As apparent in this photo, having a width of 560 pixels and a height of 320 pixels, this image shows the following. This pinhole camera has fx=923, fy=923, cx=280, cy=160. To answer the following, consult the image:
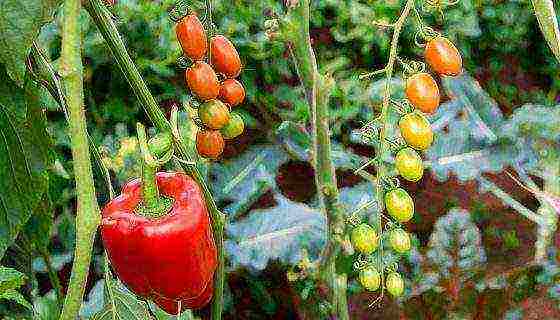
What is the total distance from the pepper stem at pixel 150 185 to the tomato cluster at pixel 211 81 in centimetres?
11

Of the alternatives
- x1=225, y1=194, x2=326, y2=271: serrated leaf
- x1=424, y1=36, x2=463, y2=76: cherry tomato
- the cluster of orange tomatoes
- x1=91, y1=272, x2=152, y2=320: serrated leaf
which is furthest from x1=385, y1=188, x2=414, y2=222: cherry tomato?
x1=225, y1=194, x2=326, y2=271: serrated leaf

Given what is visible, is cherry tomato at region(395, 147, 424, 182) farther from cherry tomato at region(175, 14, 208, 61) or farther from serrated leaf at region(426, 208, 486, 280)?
serrated leaf at region(426, 208, 486, 280)

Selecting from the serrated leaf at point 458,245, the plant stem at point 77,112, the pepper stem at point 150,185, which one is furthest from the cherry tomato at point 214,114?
the serrated leaf at point 458,245

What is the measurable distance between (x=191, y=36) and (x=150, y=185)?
130 millimetres

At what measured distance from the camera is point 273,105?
183 centimetres

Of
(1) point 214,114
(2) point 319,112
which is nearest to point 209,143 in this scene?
(1) point 214,114

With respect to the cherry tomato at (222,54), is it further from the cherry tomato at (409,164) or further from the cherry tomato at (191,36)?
the cherry tomato at (409,164)

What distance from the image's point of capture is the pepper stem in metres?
0.53

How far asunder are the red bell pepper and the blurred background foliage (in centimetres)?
13

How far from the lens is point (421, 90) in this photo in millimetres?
681

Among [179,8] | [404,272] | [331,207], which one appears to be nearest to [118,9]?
[404,272]

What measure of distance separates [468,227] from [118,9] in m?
0.78

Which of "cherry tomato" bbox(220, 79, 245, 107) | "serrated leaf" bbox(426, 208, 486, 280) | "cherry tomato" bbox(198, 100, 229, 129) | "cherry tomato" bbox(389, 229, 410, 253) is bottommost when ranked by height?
"cherry tomato" bbox(389, 229, 410, 253)

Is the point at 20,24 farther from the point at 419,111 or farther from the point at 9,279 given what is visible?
the point at 419,111
